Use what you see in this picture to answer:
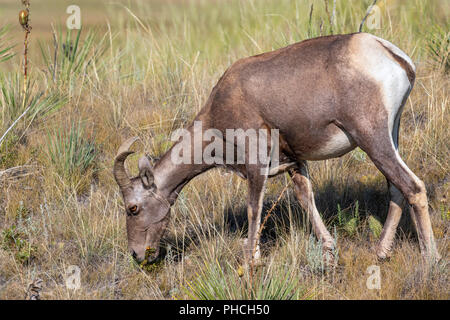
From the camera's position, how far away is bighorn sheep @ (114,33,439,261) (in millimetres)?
5008

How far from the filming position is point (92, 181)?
291 inches

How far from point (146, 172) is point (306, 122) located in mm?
1557

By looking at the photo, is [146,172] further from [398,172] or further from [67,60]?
[67,60]

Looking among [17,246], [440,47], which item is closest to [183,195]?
[17,246]

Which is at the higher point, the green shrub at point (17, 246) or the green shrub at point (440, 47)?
the green shrub at point (440, 47)

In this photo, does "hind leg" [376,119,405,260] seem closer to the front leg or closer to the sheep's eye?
the front leg

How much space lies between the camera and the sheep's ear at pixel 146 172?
18.7ft

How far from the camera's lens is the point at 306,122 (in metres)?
5.30

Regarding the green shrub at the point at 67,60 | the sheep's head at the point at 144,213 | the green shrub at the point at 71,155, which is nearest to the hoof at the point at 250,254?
the sheep's head at the point at 144,213

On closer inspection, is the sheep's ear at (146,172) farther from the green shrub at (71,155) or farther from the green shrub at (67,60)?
the green shrub at (67,60)

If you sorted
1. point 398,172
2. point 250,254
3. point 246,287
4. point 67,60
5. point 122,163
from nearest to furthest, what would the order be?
point 246,287 < point 398,172 < point 250,254 < point 122,163 < point 67,60
